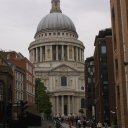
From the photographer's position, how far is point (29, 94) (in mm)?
111875

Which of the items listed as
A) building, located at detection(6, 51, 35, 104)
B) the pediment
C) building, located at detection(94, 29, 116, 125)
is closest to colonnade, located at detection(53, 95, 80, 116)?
the pediment

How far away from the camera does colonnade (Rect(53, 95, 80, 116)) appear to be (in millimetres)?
181625

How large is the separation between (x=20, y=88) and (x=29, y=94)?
11139 mm

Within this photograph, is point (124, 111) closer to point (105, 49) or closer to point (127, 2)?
point (127, 2)

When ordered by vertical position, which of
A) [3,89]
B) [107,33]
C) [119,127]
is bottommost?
[119,127]

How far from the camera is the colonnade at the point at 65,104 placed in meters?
182

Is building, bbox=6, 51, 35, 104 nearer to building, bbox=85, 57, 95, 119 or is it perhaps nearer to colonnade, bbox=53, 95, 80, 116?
building, bbox=85, 57, 95, 119

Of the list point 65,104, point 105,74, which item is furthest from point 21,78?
point 65,104

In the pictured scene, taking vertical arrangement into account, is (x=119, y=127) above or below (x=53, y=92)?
below

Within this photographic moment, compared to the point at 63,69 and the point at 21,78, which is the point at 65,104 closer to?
the point at 63,69

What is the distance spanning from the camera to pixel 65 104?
18425cm

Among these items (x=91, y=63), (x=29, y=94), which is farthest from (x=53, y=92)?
(x=29, y=94)

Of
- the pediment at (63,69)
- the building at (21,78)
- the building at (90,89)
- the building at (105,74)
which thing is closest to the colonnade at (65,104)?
the pediment at (63,69)

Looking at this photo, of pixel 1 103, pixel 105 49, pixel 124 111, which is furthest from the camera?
pixel 105 49
